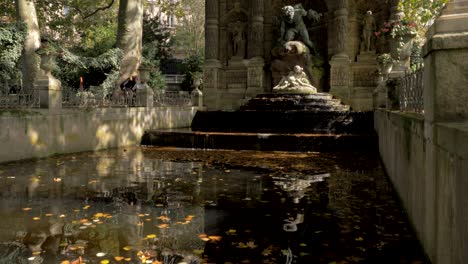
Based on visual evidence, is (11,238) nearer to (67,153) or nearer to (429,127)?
(429,127)

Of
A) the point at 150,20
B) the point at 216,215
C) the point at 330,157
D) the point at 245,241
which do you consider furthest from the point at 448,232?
the point at 150,20

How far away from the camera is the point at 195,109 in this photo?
22516mm

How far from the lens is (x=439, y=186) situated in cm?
362

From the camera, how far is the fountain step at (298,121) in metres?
17.1

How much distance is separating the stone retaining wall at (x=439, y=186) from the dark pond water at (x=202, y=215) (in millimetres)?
472

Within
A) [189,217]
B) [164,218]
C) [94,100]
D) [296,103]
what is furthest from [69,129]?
[296,103]

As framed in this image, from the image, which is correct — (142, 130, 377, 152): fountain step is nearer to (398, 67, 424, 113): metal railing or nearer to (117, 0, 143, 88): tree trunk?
(398, 67, 424, 113): metal railing

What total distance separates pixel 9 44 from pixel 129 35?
17.8 ft

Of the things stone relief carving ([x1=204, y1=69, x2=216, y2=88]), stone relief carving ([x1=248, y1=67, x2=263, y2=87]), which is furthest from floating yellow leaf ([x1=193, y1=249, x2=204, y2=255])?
stone relief carving ([x1=204, y1=69, x2=216, y2=88])

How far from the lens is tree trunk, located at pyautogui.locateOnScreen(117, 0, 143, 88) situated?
70.6 feet

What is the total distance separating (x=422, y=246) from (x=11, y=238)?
4.35m

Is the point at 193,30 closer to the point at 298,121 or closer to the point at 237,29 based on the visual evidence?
the point at 237,29

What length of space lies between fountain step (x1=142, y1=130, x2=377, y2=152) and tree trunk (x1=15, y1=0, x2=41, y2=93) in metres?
6.92

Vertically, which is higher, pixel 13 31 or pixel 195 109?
→ pixel 13 31
